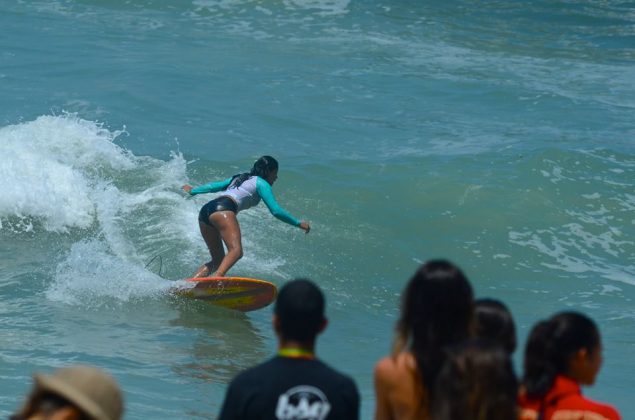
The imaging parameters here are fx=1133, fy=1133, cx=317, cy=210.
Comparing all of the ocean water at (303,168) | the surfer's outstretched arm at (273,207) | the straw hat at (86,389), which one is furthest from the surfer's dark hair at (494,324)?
the surfer's outstretched arm at (273,207)

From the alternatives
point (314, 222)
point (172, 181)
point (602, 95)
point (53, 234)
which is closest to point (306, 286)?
point (53, 234)

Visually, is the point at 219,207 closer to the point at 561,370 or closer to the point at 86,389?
the point at 561,370

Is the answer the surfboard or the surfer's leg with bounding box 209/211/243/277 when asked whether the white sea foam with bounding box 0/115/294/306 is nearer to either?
the surfboard

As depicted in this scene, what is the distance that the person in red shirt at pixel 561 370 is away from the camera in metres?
3.42

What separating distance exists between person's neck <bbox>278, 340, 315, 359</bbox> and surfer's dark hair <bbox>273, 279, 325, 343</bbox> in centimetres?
1

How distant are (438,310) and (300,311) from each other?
1.40 ft

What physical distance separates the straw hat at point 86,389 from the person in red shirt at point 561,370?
4.35 feet

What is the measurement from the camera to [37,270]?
11.1 metres

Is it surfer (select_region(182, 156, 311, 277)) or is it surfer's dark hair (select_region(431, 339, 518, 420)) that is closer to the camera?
surfer's dark hair (select_region(431, 339, 518, 420))

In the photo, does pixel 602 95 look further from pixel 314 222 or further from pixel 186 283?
pixel 186 283

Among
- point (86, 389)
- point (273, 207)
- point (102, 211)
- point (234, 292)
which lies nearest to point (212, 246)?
point (234, 292)

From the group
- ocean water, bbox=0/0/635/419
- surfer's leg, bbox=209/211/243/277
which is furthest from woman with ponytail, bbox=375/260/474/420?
surfer's leg, bbox=209/211/243/277

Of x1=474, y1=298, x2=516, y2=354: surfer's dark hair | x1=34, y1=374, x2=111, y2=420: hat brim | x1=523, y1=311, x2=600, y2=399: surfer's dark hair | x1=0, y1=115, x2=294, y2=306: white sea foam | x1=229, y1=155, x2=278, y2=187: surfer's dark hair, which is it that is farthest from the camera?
x1=0, y1=115, x2=294, y2=306: white sea foam

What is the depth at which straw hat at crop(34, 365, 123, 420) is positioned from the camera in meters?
2.63
